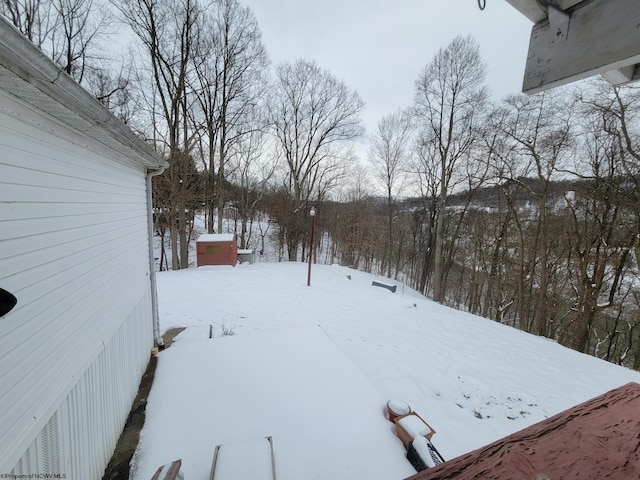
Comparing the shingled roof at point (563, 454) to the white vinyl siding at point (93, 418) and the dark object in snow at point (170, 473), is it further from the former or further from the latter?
the dark object in snow at point (170, 473)

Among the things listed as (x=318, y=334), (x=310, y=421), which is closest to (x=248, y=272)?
(x=318, y=334)

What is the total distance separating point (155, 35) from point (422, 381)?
15.0 meters

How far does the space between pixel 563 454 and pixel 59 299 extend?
2.28m

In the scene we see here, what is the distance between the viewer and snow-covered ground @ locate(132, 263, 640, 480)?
2258mm

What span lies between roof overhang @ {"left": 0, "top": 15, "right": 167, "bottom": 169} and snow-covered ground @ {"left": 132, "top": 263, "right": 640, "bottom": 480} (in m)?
2.57

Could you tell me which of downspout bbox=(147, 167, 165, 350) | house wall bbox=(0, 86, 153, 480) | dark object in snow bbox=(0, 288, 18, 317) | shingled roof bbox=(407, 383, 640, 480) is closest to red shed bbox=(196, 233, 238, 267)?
downspout bbox=(147, 167, 165, 350)

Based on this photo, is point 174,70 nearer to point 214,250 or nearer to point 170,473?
point 214,250

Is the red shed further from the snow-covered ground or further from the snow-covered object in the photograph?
the snow-covered object

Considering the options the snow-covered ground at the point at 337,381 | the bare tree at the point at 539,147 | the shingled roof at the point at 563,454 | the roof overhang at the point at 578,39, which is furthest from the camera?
the bare tree at the point at 539,147

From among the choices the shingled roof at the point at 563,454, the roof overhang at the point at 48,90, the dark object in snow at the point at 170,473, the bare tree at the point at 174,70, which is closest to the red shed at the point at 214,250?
the bare tree at the point at 174,70

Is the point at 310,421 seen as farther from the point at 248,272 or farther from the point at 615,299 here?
the point at 615,299

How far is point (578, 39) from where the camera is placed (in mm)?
1214

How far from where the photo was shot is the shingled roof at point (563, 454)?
1.45 feet

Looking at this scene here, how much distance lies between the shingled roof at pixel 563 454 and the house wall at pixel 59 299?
1.76 meters
